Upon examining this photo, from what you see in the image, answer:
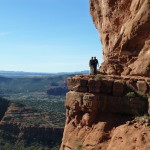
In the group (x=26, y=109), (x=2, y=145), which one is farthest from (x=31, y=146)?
(x=26, y=109)

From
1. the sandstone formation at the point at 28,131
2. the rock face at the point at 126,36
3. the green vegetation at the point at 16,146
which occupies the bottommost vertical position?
the green vegetation at the point at 16,146

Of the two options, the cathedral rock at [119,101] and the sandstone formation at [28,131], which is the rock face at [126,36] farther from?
the sandstone formation at [28,131]

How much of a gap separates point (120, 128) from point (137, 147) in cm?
278

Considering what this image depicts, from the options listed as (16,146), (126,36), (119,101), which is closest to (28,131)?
(16,146)

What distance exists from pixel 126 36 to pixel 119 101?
8233 mm

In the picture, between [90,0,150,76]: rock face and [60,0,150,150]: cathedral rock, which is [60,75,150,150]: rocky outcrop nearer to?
[60,0,150,150]: cathedral rock

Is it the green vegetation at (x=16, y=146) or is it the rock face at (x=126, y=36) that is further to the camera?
the green vegetation at (x=16, y=146)

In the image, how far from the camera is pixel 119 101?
21.1 meters

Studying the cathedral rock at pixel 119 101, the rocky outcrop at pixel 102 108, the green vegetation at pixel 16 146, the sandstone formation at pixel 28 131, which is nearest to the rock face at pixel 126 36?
the cathedral rock at pixel 119 101

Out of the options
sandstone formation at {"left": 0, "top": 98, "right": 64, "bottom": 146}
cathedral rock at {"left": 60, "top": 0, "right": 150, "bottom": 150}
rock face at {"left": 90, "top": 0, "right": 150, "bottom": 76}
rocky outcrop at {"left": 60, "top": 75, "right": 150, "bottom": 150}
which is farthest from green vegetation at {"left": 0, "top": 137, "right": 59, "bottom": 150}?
rocky outcrop at {"left": 60, "top": 75, "right": 150, "bottom": 150}

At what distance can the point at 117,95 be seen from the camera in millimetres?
21375

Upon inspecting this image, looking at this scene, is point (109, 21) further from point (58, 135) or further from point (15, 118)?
point (15, 118)

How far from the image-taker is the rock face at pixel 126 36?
24953 millimetres

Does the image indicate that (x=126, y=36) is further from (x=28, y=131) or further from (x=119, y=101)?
(x=28, y=131)
